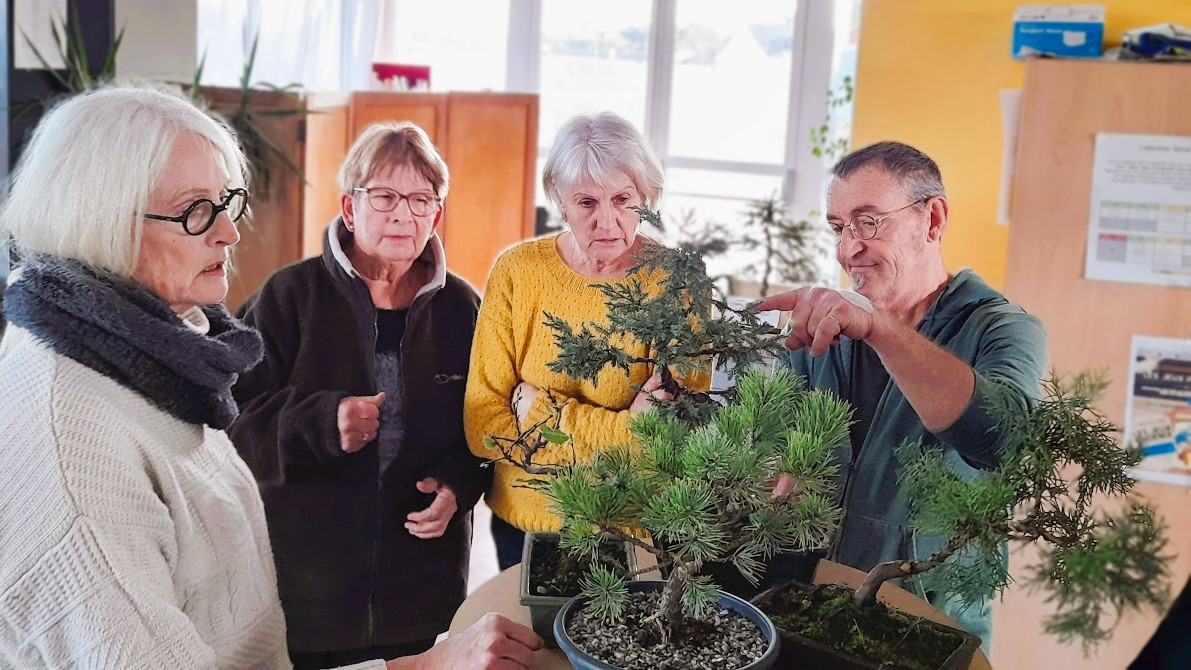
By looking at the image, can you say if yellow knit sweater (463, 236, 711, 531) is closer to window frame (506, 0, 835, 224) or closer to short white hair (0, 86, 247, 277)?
short white hair (0, 86, 247, 277)

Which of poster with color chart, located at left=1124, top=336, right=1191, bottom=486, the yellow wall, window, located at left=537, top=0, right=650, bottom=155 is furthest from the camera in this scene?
window, located at left=537, top=0, right=650, bottom=155

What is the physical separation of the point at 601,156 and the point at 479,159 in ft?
11.1

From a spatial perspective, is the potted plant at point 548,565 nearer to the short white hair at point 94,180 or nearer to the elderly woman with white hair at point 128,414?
the elderly woman with white hair at point 128,414

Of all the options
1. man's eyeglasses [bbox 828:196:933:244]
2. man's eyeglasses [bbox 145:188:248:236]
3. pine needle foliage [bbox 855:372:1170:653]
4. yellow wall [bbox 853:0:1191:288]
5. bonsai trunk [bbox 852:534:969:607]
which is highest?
yellow wall [bbox 853:0:1191:288]

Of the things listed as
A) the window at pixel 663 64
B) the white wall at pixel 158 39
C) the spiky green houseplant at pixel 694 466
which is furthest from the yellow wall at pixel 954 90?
the spiky green houseplant at pixel 694 466

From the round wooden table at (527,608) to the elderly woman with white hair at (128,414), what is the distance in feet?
0.18

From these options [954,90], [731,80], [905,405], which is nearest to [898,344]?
→ [905,405]

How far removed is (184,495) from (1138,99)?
8.68 feet

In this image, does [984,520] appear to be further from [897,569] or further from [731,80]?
[731,80]

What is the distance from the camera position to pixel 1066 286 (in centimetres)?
299

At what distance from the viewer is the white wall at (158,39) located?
4.11m

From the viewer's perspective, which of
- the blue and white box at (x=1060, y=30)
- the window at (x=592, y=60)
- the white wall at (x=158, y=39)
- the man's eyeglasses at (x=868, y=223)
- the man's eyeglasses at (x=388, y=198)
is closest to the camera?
the man's eyeglasses at (x=868, y=223)

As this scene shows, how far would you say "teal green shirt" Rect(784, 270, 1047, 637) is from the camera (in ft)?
5.17

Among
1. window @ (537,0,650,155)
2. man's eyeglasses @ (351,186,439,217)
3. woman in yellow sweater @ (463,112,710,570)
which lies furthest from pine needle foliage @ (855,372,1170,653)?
window @ (537,0,650,155)
